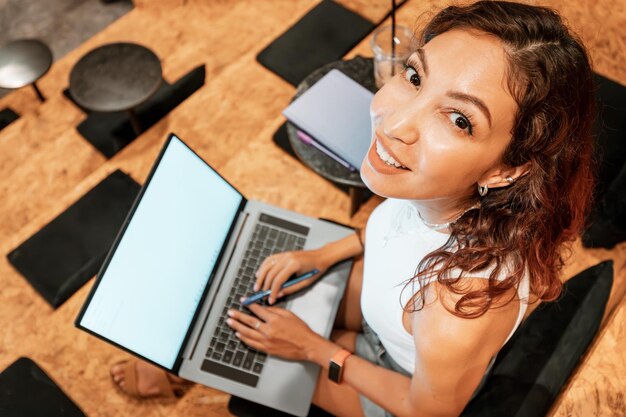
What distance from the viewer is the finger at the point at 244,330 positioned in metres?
1.41

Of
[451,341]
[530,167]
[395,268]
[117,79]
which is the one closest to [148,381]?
[395,268]

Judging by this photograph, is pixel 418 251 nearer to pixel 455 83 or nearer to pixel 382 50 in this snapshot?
pixel 455 83

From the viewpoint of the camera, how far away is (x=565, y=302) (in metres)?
1.28

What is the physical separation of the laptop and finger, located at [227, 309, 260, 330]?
1.8 inches

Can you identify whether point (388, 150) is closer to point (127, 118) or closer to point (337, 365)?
point (337, 365)

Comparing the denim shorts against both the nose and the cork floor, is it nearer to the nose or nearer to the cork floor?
the cork floor

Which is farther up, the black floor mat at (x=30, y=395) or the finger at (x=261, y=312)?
the finger at (x=261, y=312)

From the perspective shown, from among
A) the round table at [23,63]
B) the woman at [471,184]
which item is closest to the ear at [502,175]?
the woman at [471,184]

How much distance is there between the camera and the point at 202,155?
1.89 metres

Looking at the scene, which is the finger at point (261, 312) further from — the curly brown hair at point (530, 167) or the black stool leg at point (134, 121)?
the black stool leg at point (134, 121)

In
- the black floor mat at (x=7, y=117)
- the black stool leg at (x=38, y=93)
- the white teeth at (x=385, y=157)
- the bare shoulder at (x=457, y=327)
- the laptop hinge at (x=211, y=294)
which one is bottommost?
the black floor mat at (x=7, y=117)

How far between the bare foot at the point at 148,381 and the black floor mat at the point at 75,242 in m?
0.30

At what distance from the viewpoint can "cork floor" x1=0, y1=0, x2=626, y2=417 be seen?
1.48 meters

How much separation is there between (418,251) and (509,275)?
8.3 inches
